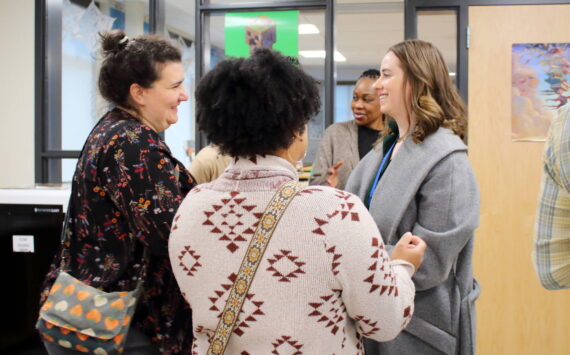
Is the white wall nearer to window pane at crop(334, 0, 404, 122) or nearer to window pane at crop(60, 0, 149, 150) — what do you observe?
window pane at crop(60, 0, 149, 150)

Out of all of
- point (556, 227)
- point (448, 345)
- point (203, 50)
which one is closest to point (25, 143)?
point (203, 50)

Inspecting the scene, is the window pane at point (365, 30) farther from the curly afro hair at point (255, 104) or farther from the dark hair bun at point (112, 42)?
the curly afro hair at point (255, 104)

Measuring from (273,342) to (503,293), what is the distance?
8.13 ft

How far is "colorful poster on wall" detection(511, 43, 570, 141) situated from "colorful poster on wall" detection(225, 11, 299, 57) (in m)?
1.33

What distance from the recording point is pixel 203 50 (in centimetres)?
366

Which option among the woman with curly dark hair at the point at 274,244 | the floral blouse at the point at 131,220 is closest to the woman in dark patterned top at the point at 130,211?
the floral blouse at the point at 131,220

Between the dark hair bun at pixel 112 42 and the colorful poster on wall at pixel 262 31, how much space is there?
6.32 ft

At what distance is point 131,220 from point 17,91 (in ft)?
9.26

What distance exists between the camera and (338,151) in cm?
317

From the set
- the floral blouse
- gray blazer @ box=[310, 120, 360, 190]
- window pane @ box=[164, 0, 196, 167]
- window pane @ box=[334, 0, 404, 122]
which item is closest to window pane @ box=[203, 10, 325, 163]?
window pane @ box=[164, 0, 196, 167]

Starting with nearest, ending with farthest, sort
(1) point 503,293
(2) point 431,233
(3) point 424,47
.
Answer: (2) point 431,233, (3) point 424,47, (1) point 503,293

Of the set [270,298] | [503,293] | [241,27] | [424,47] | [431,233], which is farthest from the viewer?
[241,27]

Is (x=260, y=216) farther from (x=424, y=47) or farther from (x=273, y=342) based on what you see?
(x=424, y=47)

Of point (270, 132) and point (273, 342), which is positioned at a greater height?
point (270, 132)
